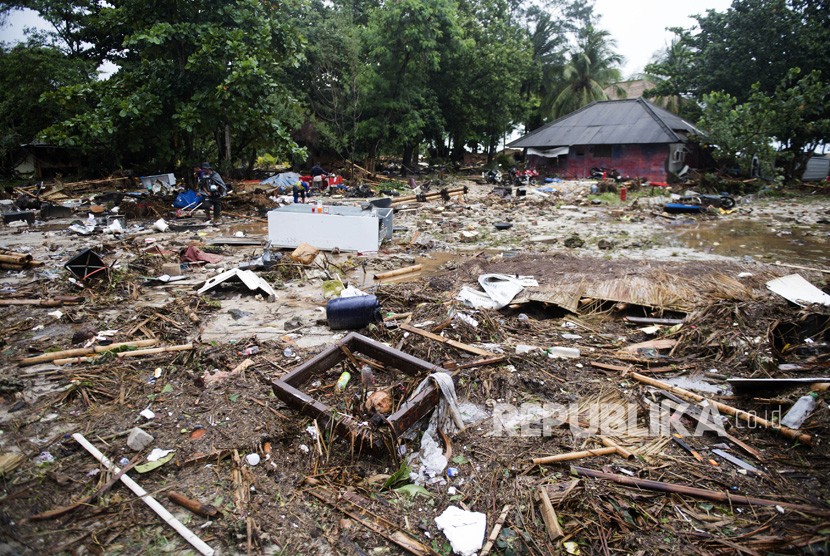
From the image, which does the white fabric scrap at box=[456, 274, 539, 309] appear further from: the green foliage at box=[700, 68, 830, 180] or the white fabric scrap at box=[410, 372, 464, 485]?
the green foliage at box=[700, 68, 830, 180]

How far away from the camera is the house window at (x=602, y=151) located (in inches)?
928

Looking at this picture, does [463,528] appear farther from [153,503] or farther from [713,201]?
[713,201]

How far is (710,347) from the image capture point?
4418 millimetres

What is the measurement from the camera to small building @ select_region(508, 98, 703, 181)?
2211 cm

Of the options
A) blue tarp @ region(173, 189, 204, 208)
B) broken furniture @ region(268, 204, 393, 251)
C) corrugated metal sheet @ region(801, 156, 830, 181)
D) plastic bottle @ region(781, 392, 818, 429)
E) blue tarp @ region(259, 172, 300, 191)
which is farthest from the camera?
corrugated metal sheet @ region(801, 156, 830, 181)

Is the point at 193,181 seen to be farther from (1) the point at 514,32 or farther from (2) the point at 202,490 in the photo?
(1) the point at 514,32

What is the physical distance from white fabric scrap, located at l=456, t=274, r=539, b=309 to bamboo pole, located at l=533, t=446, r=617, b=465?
2447 millimetres

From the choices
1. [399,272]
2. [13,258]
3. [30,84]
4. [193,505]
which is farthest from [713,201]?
[30,84]

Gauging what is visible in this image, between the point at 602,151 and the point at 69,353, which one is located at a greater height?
the point at 602,151

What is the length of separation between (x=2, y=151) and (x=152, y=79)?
11124 millimetres

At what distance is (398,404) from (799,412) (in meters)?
2.77

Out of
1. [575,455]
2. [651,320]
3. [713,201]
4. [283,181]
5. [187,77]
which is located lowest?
[575,455]

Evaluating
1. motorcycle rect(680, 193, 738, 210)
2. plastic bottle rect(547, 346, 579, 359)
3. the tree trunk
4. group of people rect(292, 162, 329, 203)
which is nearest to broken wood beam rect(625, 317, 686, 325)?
plastic bottle rect(547, 346, 579, 359)

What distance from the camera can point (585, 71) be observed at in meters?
30.0
